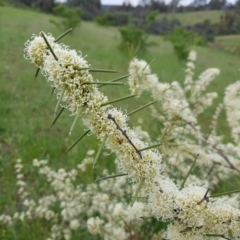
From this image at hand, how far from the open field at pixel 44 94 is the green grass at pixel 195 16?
24.5ft

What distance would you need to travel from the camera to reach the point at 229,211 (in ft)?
2.31

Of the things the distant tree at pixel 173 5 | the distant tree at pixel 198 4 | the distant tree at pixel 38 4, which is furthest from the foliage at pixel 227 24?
the distant tree at pixel 38 4

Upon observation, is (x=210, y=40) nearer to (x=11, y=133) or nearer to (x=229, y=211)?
(x=11, y=133)

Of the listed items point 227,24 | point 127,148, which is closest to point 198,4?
point 227,24

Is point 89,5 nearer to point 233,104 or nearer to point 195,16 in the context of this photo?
point 195,16

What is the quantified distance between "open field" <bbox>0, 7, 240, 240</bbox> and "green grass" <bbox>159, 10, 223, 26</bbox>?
7464 millimetres

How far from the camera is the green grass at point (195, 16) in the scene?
658 inches

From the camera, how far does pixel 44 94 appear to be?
16.0 ft

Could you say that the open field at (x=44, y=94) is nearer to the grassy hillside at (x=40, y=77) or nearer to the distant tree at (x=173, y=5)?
the grassy hillside at (x=40, y=77)

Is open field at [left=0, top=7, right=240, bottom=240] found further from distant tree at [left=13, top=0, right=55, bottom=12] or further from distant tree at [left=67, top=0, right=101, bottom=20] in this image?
distant tree at [left=67, top=0, right=101, bottom=20]

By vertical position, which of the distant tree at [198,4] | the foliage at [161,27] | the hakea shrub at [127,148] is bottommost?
the distant tree at [198,4]

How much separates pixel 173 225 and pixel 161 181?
74 millimetres

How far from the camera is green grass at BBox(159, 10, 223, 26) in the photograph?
16706 millimetres

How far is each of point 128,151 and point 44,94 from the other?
4316mm
